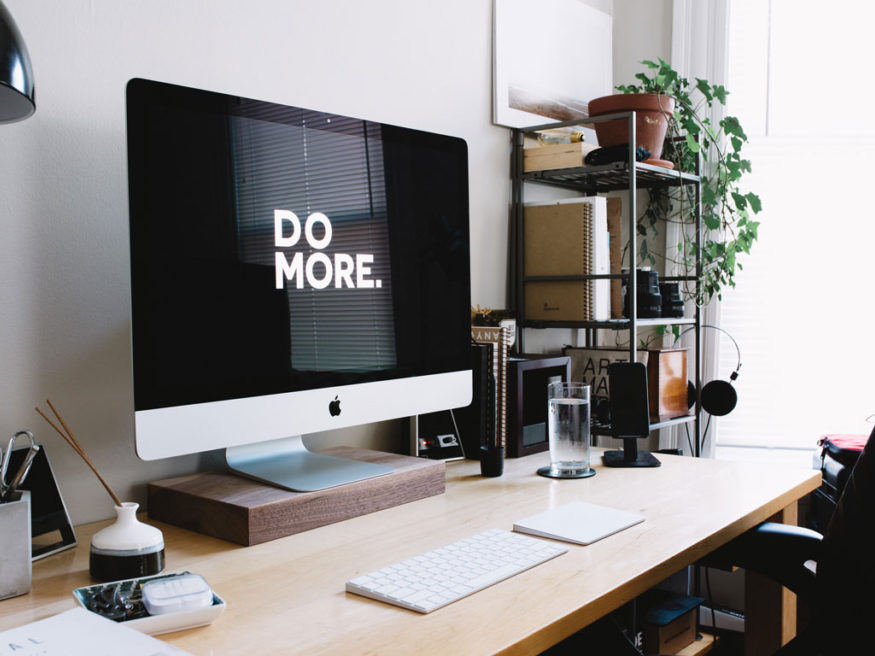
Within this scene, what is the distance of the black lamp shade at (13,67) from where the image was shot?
0.81 metres

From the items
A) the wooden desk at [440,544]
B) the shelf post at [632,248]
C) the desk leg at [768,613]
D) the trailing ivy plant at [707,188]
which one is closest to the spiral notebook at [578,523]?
the wooden desk at [440,544]

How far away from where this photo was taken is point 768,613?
155 cm

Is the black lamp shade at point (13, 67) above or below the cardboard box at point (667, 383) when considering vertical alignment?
above

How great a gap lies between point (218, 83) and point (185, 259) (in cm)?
47

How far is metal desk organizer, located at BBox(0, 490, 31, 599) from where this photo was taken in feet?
2.91

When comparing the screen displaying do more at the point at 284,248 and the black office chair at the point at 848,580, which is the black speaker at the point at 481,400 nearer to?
the screen displaying do more at the point at 284,248

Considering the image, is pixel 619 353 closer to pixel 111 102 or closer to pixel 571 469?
pixel 571 469

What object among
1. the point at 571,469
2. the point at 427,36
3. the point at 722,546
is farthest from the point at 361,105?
the point at 722,546

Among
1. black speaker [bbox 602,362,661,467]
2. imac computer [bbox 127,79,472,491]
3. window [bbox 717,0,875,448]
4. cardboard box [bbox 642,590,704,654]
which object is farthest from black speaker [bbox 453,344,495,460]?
window [bbox 717,0,875,448]

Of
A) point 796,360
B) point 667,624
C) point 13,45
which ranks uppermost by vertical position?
point 13,45

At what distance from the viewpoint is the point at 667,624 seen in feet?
6.62

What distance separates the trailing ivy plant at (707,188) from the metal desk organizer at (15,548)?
6.51 ft

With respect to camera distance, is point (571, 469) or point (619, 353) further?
point (619, 353)

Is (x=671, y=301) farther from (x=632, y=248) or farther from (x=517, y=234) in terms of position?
(x=517, y=234)
